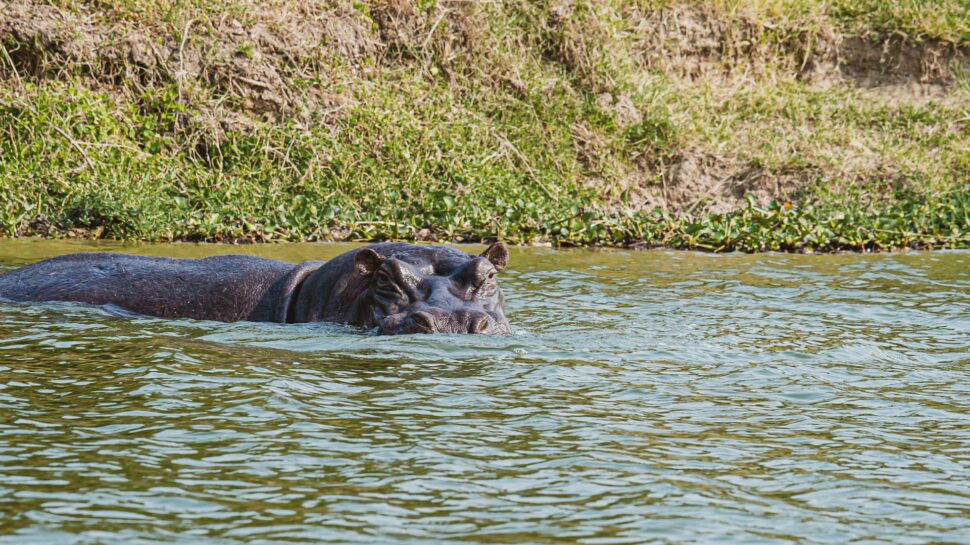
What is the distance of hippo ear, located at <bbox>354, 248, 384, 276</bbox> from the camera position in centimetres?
688

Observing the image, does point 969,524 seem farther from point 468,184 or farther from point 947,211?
point 947,211

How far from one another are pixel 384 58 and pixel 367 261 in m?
9.82

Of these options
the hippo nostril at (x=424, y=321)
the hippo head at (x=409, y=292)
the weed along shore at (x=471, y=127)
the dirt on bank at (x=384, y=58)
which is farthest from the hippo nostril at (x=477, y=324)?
the dirt on bank at (x=384, y=58)

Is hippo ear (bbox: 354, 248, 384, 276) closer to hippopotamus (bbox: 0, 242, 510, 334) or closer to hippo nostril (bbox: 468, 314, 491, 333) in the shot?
hippopotamus (bbox: 0, 242, 510, 334)

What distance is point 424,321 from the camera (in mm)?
6359

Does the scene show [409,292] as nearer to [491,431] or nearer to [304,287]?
[304,287]

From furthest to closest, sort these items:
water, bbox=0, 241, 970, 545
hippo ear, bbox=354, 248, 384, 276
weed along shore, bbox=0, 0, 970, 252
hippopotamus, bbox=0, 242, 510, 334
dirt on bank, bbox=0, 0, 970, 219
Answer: dirt on bank, bbox=0, 0, 970, 219 < weed along shore, bbox=0, 0, 970, 252 < hippo ear, bbox=354, 248, 384, 276 < hippopotamus, bbox=0, 242, 510, 334 < water, bbox=0, 241, 970, 545

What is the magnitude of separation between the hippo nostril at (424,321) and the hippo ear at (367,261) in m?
0.62

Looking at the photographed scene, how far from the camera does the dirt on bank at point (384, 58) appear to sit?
14266mm

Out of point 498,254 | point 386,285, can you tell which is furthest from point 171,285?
point 498,254

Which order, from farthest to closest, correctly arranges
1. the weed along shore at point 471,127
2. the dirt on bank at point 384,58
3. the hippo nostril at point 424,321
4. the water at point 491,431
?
the dirt on bank at point 384,58
the weed along shore at point 471,127
the hippo nostril at point 424,321
the water at point 491,431

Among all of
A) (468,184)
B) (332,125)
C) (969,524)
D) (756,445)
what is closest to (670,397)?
(756,445)

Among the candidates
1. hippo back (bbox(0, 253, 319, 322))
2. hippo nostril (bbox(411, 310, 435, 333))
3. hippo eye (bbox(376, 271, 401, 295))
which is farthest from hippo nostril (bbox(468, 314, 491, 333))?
hippo back (bbox(0, 253, 319, 322))

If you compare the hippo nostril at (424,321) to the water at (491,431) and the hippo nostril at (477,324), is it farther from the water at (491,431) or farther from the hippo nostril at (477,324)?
the hippo nostril at (477,324)
